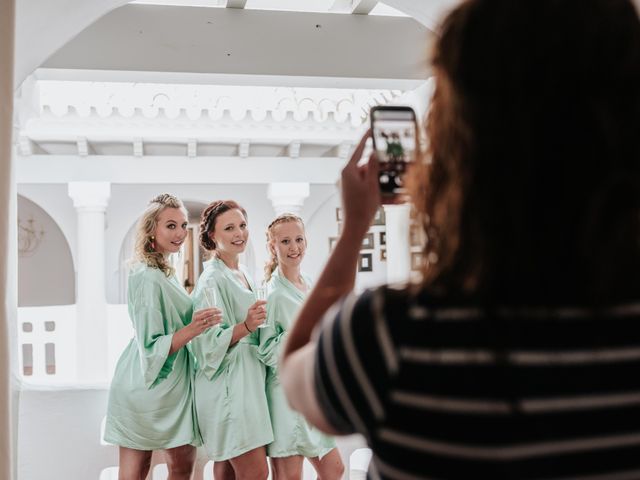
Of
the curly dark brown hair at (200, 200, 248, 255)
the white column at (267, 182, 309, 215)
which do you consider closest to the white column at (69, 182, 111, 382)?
the white column at (267, 182, 309, 215)

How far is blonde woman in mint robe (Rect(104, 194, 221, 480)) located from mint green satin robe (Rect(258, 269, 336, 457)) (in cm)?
34

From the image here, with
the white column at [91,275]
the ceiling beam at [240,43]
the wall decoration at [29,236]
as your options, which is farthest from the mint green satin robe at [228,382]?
the wall decoration at [29,236]

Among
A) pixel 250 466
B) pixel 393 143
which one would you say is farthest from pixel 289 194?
pixel 393 143

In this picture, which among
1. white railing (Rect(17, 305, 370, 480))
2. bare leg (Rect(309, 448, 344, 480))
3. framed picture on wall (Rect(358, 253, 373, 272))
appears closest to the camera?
bare leg (Rect(309, 448, 344, 480))

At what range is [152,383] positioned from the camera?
327 cm

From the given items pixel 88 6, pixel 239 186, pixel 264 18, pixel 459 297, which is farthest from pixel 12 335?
pixel 239 186

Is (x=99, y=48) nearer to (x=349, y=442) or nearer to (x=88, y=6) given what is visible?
(x=88, y=6)

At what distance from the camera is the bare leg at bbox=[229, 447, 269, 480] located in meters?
3.30

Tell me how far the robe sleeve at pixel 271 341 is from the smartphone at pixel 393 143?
7.92 feet

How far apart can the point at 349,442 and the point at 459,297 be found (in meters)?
3.39

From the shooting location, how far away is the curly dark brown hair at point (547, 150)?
0.65 m

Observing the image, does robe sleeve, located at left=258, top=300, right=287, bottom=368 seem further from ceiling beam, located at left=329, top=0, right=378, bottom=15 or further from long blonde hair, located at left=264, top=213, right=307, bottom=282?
ceiling beam, located at left=329, top=0, right=378, bottom=15

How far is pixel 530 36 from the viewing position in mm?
651

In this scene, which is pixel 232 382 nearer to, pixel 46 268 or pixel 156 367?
pixel 156 367
